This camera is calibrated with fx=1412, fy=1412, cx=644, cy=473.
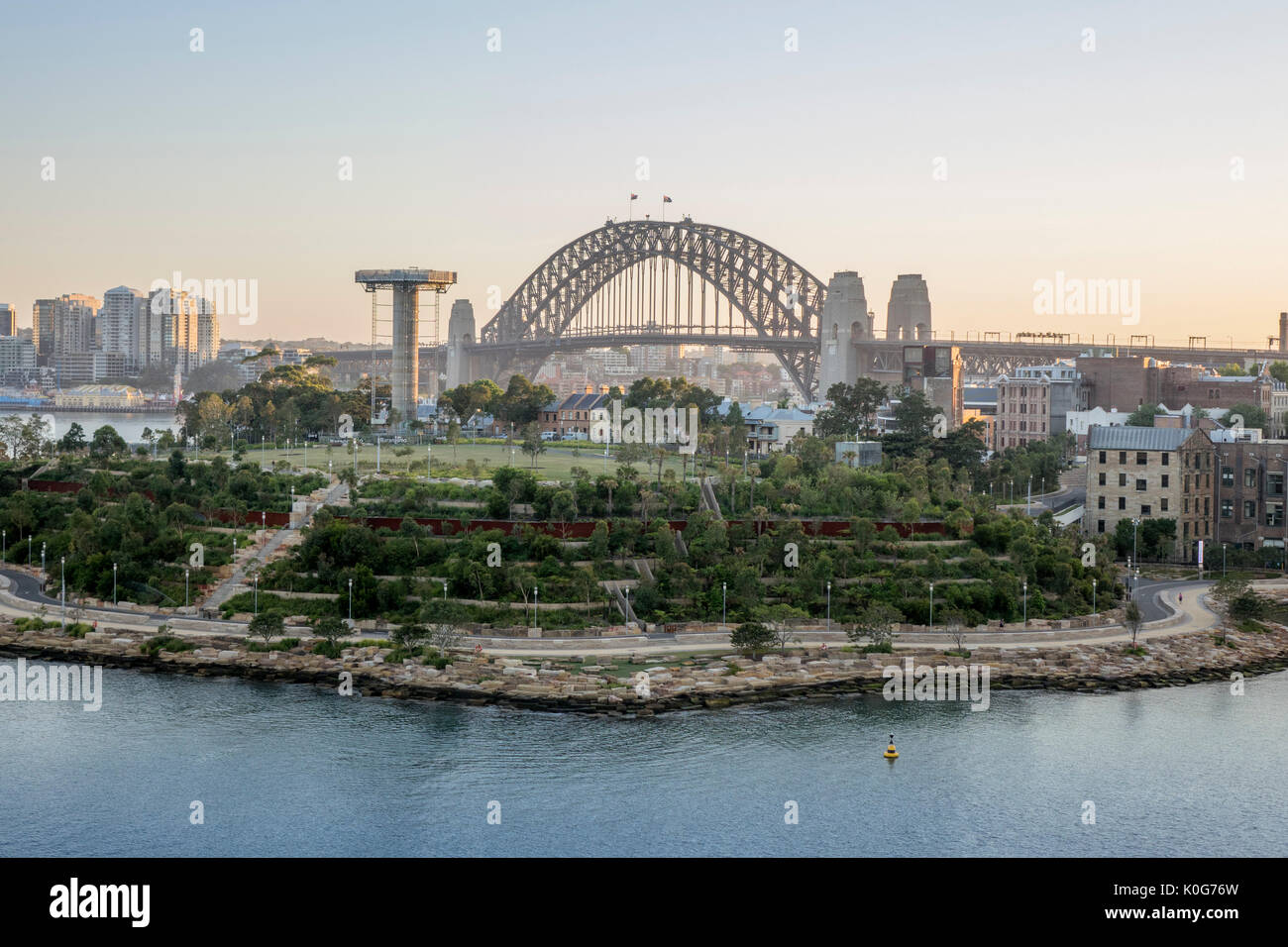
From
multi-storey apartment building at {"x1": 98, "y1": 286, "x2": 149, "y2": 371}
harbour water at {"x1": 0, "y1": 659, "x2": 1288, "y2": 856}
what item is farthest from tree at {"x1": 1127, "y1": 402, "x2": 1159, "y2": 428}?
multi-storey apartment building at {"x1": 98, "y1": 286, "x2": 149, "y2": 371}

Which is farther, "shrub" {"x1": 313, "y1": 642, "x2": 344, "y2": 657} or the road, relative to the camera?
the road

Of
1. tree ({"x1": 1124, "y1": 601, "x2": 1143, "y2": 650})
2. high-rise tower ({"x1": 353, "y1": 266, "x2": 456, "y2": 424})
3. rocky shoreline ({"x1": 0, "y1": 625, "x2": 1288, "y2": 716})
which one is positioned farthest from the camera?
high-rise tower ({"x1": 353, "y1": 266, "x2": 456, "y2": 424})

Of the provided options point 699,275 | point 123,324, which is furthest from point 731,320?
point 123,324

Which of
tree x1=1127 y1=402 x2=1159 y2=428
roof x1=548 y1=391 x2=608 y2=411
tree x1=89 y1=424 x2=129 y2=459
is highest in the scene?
roof x1=548 y1=391 x2=608 y2=411

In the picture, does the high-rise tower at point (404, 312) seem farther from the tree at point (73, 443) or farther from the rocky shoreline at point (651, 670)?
the rocky shoreline at point (651, 670)

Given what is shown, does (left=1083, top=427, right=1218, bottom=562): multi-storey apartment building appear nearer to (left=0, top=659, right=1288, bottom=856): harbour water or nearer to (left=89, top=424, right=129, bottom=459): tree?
(left=0, top=659, right=1288, bottom=856): harbour water

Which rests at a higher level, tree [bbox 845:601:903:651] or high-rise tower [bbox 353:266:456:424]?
high-rise tower [bbox 353:266:456:424]

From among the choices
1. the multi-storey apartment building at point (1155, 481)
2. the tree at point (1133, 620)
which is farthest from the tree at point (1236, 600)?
the multi-storey apartment building at point (1155, 481)
